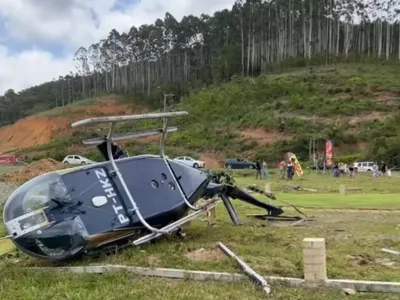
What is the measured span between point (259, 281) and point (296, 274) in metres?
0.72

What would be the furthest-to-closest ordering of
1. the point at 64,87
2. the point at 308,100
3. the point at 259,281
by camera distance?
the point at 64,87, the point at 308,100, the point at 259,281

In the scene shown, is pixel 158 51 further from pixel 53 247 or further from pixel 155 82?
pixel 53 247

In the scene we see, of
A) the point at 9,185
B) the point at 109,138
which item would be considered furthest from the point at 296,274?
the point at 9,185

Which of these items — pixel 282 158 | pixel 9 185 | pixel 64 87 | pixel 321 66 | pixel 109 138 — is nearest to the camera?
pixel 109 138

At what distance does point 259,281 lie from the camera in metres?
7.92

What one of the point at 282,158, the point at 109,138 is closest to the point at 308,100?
the point at 282,158

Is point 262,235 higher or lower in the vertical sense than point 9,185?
higher

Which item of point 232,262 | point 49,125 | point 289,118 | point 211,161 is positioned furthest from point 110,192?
point 49,125

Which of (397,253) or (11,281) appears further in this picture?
(397,253)

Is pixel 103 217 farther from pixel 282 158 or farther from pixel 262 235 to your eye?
pixel 282 158

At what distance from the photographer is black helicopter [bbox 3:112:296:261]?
970 cm

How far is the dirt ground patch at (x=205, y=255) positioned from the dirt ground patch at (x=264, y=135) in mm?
58844

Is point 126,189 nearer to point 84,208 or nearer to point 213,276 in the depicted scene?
point 84,208

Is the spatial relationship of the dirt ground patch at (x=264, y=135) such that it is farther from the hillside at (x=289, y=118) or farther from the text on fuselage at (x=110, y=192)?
the text on fuselage at (x=110, y=192)
